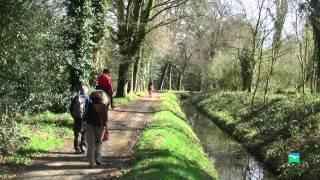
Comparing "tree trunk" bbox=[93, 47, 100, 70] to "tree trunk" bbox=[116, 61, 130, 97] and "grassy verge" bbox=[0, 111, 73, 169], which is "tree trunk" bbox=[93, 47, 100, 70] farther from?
"tree trunk" bbox=[116, 61, 130, 97]

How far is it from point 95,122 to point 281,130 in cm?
1393

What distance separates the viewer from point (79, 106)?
49.2ft

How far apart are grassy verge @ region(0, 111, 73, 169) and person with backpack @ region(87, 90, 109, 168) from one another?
1.87 m

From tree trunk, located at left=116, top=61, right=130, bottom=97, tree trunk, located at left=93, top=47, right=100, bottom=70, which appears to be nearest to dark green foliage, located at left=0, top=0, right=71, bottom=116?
tree trunk, located at left=93, top=47, right=100, bottom=70

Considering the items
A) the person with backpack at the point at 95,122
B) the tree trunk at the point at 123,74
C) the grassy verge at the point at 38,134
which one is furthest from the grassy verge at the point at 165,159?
the tree trunk at the point at 123,74

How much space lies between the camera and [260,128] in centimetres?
2788

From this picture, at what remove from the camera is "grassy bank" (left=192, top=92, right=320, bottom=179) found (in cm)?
1826

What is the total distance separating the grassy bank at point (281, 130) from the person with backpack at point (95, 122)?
307 inches

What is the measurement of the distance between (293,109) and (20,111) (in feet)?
54.4

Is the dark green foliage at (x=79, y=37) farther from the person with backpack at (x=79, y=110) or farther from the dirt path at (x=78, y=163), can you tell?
the person with backpack at (x=79, y=110)

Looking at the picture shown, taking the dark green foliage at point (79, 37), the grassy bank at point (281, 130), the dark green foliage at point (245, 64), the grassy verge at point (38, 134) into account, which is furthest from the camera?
the dark green foliage at point (245, 64)

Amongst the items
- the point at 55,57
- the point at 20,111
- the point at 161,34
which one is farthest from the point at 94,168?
Answer: the point at 161,34

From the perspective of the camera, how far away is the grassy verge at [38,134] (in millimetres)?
13478

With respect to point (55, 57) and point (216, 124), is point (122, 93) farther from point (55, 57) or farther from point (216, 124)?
point (55, 57)
